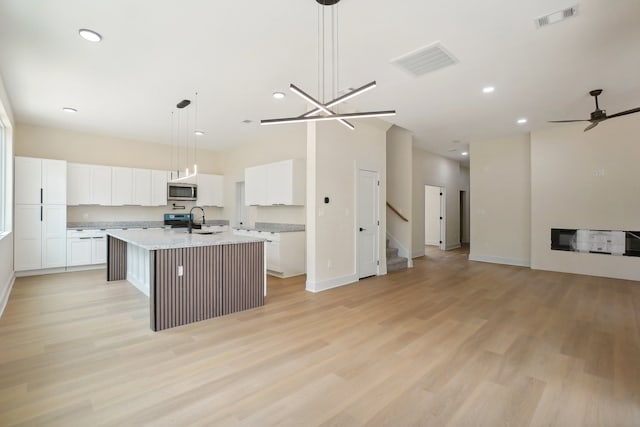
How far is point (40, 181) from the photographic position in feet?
18.8

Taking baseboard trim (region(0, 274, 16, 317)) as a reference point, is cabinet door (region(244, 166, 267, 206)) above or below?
above

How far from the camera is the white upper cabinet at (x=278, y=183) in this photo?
5805mm

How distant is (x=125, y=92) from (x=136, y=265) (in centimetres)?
265

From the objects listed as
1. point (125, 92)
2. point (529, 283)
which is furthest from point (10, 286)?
point (529, 283)

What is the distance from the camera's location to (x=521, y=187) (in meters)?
6.88

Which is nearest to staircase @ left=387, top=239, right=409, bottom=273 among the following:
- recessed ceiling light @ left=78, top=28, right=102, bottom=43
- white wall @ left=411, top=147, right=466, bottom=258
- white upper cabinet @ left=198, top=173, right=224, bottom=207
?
white wall @ left=411, top=147, right=466, bottom=258

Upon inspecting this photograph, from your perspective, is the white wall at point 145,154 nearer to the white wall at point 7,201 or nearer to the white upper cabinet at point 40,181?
the white upper cabinet at point 40,181

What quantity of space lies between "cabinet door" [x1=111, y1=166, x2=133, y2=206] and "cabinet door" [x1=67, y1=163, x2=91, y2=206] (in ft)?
1.42

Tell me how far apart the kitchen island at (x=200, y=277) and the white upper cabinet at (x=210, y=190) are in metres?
4.25

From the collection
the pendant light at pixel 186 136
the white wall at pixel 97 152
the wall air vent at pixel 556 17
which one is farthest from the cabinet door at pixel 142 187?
the wall air vent at pixel 556 17

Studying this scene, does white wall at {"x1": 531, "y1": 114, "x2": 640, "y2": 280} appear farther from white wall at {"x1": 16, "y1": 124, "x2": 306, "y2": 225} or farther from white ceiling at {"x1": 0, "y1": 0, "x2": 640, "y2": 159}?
white wall at {"x1": 16, "y1": 124, "x2": 306, "y2": 225}

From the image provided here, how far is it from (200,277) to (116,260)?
2.97m

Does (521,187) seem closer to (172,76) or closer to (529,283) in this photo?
(529,283)

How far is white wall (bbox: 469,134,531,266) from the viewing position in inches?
269
